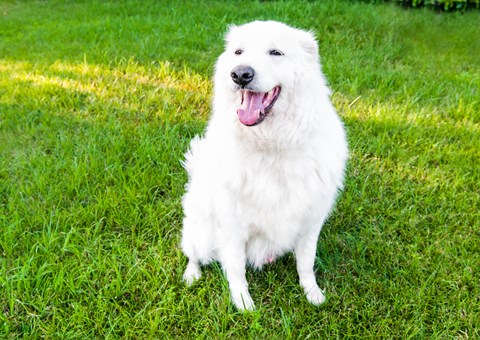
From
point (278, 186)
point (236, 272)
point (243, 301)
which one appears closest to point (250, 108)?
point (278, 186)

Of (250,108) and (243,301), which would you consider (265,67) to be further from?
(243,301)

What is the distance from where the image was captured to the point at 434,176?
10.4 feet

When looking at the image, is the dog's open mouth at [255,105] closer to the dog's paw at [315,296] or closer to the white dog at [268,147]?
the white dog at [268,147]

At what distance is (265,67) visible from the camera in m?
1.95

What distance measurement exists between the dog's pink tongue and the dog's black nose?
4.0 inches

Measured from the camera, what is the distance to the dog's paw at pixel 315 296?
2.39m

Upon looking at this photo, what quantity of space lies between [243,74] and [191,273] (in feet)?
4.19

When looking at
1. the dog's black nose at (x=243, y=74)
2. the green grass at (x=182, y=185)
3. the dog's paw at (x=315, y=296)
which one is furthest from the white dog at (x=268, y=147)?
the green grass at (x=182, y=185)

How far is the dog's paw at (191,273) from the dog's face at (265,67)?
1040 millimetres

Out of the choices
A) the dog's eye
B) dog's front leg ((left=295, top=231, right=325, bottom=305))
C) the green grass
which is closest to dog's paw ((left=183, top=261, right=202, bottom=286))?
the green grass

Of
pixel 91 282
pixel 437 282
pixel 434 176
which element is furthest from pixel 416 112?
pixel 91 282

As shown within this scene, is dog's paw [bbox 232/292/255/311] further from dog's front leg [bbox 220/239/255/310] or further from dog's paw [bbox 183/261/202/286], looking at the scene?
dog's paw [bbox 183/261/202/286]

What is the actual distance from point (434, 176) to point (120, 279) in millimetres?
2349

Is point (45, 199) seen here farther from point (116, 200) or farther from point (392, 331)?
point (392, 331)
